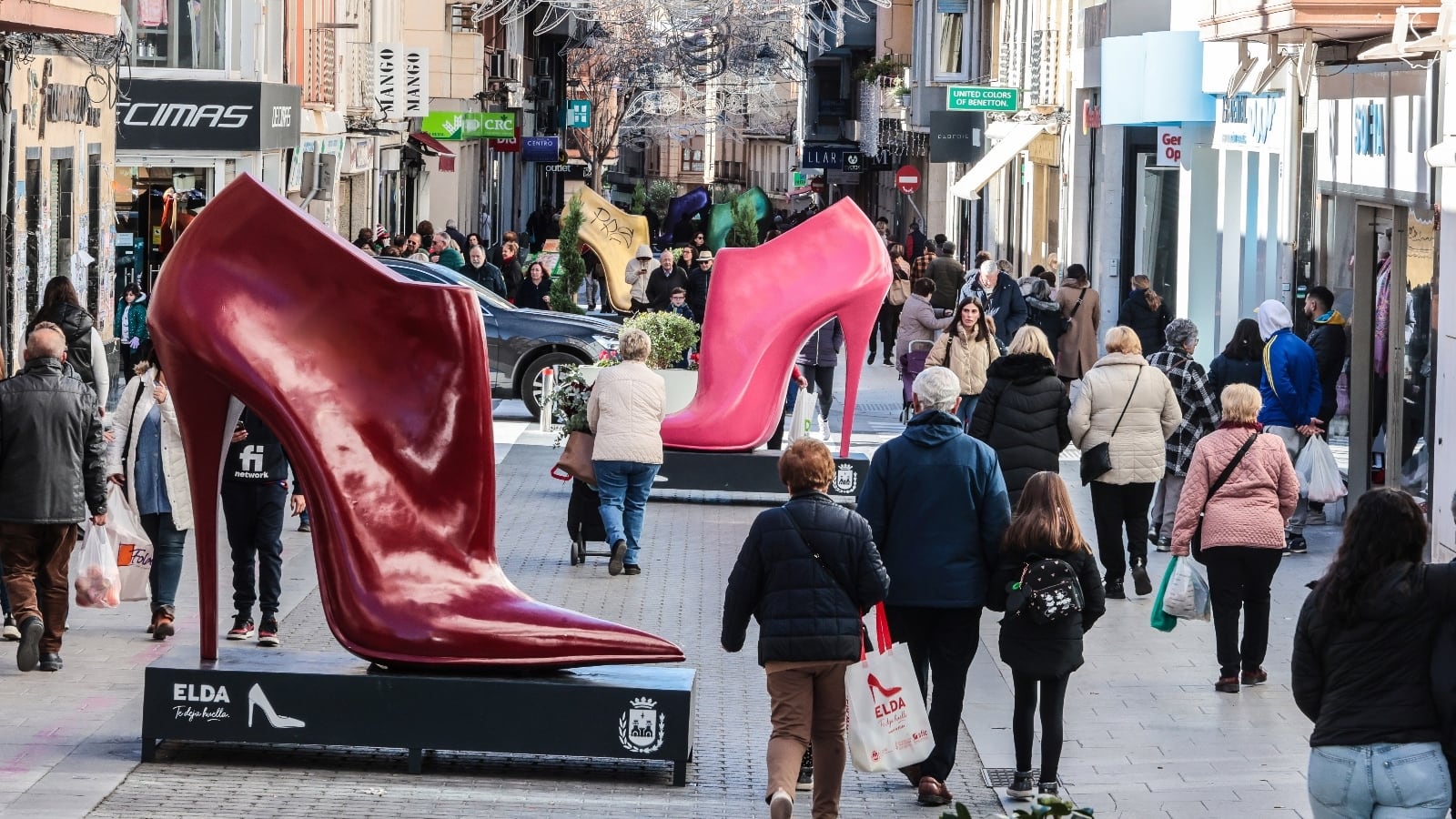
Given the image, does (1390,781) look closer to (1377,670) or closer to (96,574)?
(1377,670)

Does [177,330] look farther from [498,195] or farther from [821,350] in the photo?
[498,195]

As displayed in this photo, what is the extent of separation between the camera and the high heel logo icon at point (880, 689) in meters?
8.41

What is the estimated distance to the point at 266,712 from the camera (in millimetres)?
8961

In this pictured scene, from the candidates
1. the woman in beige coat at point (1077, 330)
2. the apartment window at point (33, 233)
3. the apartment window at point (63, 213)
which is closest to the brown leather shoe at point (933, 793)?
the woman in beige coat at point (1077, 330)

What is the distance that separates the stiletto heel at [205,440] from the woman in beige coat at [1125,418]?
5.68 m

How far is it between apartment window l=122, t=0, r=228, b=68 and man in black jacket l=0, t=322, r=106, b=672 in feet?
54.9

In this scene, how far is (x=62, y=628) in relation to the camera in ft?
36.1

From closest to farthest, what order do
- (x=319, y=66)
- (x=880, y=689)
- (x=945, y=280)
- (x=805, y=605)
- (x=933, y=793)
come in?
(x=805, y=605) → (x=880, y=689) → (x=933, y=793) → (x=945, y=280) → (x=319, y=66)

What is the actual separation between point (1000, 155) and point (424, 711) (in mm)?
31304

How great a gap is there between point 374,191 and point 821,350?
2661 cm

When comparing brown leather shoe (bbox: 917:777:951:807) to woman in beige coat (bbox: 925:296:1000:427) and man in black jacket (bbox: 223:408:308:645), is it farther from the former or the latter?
woman in beige coat (bbox: 925:296:1000:427)

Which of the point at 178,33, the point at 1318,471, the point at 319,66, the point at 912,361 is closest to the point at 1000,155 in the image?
the point at 319,66

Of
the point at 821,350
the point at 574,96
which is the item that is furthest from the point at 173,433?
the point at 574,96

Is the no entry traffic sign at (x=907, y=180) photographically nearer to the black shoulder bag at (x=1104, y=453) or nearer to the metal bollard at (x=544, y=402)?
the metal bollard at (x=544, y=402)
